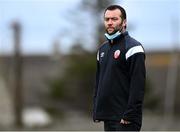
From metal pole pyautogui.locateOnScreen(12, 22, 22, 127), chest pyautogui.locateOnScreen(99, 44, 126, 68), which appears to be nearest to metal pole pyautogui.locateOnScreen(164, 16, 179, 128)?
metal pole pyautogui.locateOnScreen(12, 22, 22, 127)

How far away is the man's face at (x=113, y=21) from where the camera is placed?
5.64 m

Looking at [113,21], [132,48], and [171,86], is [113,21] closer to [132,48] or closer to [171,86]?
[132,48]

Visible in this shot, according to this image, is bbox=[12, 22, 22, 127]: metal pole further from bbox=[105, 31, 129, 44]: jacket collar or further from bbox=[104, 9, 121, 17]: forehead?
bbox=[104, 9, 121, 17]: forehead

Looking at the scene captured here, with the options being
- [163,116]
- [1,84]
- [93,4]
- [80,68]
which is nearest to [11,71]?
[1,84]

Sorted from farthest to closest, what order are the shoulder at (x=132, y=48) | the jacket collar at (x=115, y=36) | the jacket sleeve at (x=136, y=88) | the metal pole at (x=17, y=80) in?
the metal pole at (x=17, y=80)
the jacket collar at (x=115, y=36)
the shoulder at (x=132, y=48)
the jacket sleeve at (x=136, y=88)

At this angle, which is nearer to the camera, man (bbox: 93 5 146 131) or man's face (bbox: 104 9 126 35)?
man (bbox: 93 5 146 131)

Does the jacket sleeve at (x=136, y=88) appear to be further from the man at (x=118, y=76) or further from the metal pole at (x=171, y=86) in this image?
the metal pole at (x=171, y=86)

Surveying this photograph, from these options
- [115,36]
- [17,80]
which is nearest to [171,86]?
[17,80]

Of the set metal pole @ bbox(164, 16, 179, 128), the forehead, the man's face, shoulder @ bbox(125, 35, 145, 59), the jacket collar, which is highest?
the forehead

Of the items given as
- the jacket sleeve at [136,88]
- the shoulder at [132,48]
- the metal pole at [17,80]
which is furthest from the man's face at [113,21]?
the metal pole at [17,80]

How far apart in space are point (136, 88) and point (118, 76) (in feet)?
0.84

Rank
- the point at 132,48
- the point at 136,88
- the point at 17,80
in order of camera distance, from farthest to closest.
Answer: the point at 17,80, the point at 132,48, the point at 136,88

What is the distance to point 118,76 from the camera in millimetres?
5637

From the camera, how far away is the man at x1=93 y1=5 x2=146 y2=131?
216 inches
